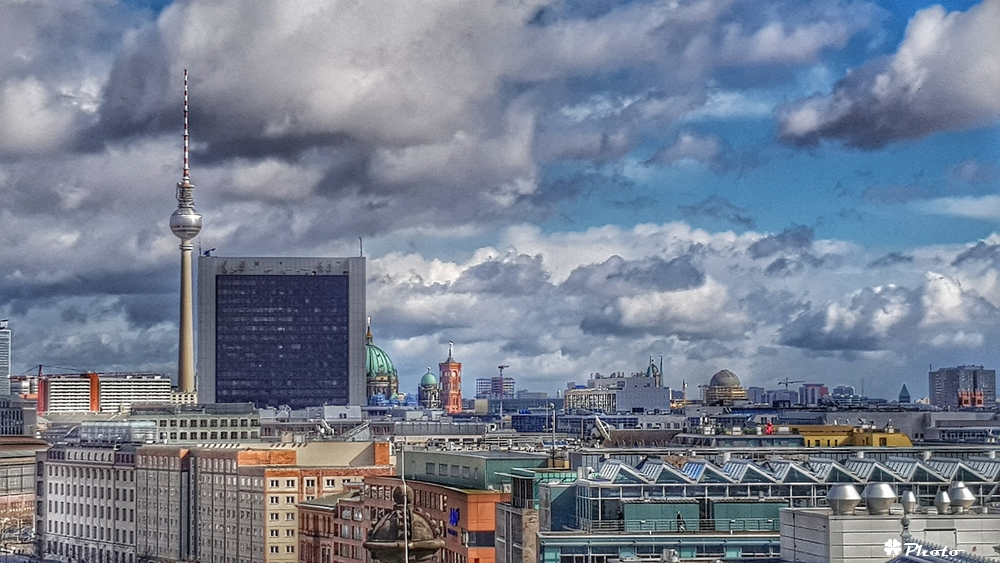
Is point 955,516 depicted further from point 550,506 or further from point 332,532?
point 332,532

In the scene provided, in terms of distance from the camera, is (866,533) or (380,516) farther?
(380,516)

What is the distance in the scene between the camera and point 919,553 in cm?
5997

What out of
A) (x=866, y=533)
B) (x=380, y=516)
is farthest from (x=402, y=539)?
(x=380, y=516)

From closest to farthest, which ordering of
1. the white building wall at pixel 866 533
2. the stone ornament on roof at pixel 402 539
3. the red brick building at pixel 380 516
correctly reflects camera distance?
the stone ornament on roof at pixel 402 539
the white building wall at pixel 866 533
the red brick building at pixel 380 516

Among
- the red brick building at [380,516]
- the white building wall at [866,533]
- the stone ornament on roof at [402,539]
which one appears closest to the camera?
the stone ornament on roof at [402,539]

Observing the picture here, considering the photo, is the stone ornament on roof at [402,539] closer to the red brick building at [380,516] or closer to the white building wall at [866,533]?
the white building wall at [866,533]

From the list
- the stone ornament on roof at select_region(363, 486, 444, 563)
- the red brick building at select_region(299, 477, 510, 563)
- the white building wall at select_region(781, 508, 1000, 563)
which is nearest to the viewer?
the stone ornament on roof at select_region(363, 486, 444, 563)

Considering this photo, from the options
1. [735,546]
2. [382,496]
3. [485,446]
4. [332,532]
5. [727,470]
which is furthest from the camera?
[485,446]

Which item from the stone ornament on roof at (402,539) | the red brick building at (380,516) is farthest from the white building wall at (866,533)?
the stone ornament on roof at (402,539)

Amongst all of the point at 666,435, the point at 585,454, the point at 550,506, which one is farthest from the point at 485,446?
the point at 550,506

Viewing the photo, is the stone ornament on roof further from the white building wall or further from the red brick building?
the red brick building

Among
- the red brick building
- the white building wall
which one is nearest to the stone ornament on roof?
the white building wall

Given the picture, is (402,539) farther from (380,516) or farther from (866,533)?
(380,516)

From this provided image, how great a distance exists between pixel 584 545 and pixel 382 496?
5465 cm
